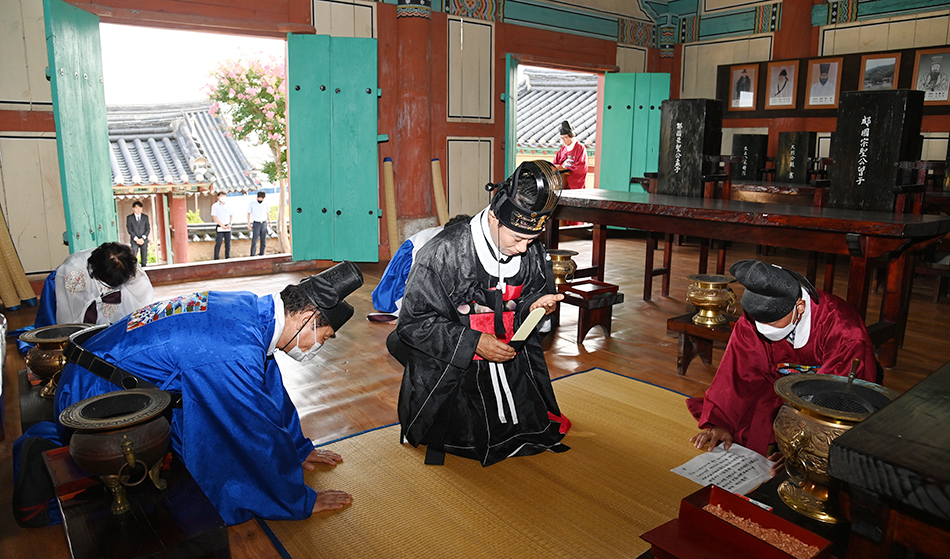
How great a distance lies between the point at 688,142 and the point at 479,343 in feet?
11.5

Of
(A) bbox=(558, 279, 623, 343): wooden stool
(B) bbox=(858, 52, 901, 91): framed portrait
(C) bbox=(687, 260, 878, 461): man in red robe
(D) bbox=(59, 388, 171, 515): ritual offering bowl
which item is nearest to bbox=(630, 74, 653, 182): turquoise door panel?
(B) bbox=(858, 52, 901, 91): framed portrait

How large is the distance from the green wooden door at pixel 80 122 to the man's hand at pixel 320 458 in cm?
342

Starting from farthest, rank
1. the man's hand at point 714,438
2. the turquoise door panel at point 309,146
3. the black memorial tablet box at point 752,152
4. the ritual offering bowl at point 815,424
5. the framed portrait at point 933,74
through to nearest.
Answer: the black memorial tablet box at point 752,152 < the framed portrait at point 933,74 < the turquoise door panel at point 309,146 < the man's hand at point 714,438 < the ritual offering bowl at point 815,424

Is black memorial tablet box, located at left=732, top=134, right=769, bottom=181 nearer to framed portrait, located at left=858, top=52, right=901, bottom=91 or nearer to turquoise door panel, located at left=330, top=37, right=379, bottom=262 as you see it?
framed portrait, located at left=858, top=52, right=901, bottom=91

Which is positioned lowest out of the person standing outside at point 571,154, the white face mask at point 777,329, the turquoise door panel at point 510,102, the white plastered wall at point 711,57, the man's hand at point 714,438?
the man's hand at point 714,438

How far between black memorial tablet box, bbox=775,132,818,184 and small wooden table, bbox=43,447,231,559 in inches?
310

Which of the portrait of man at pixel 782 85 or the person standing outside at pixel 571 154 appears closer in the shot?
the portrait of man at pixel 782 85

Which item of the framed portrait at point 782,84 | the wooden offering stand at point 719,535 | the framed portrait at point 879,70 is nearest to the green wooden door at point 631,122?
the framed portrait at point 782,84

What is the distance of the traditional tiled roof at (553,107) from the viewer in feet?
45.9

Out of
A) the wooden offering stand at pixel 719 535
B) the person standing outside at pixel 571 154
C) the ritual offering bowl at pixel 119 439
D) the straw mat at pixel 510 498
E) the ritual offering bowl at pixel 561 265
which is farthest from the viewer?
the person standing outside at pixel 571 154

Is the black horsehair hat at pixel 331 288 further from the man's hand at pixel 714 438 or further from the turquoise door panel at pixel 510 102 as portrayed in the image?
the turquoise door panel at pixel 510 102

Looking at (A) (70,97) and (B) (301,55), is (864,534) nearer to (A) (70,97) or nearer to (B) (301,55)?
(A) (70,97)

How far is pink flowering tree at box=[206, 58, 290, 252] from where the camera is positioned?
10.6 meters

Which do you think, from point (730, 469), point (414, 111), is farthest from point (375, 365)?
point (414, 111)
